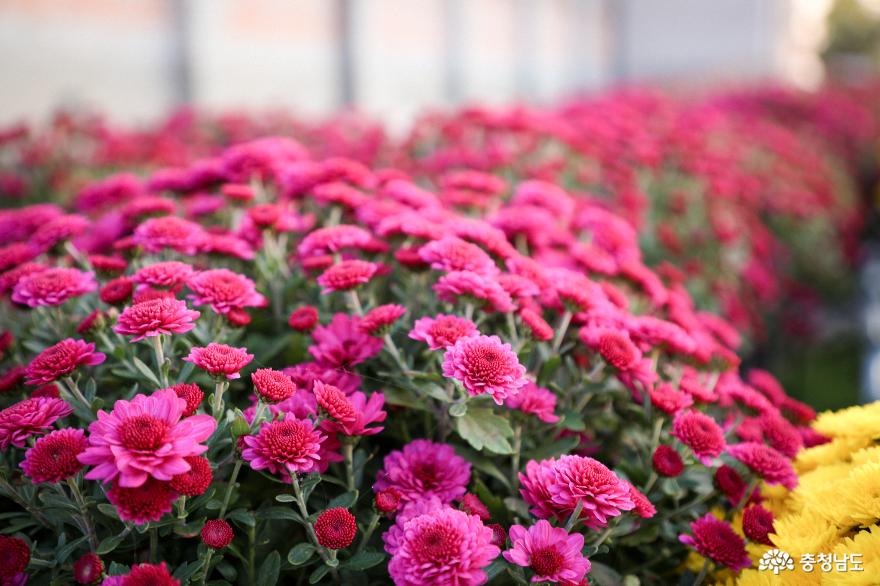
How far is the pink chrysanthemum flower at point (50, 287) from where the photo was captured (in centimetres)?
138

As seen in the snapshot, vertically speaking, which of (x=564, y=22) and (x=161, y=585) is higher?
(x=564, y=22)

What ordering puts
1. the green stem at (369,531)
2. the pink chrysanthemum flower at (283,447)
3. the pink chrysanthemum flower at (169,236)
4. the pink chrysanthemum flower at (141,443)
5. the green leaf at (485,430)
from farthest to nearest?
the pink chrysanthemum flower at (169,236)
the green leaf at (485,430)
the green stem at (369,531)
the pink chrysanthemum flower at (283,447)
the pink chrysanthemum flower at (141,443)

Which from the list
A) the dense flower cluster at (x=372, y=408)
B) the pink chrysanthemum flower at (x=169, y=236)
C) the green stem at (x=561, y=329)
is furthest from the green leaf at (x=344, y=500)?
the pink chrysanthemum flower at (x=169, y=236)

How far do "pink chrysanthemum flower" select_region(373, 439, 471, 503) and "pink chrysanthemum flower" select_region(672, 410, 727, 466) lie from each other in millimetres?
422

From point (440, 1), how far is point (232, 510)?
40.3 ft

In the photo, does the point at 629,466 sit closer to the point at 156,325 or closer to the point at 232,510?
the point at 232,510

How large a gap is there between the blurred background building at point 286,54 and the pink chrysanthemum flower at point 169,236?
483 cm

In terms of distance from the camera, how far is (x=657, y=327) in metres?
1.65

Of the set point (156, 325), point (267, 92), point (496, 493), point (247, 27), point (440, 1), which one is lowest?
point (496, 493)

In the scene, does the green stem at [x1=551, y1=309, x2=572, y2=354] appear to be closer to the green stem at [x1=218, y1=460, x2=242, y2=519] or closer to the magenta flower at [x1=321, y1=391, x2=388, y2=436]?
the magenta flower at [x1=321, y1=391, x2=388, y2=436]

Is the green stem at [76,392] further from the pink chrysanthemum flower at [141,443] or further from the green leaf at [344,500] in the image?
the green leaf at [344,500]

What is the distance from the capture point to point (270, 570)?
1.21 meters

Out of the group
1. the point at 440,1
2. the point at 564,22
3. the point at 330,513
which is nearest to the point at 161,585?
the point at 330,513

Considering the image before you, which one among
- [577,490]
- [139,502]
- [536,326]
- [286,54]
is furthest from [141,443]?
[286,54]
